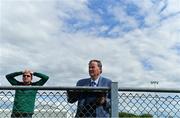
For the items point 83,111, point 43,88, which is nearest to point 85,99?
point 83,111

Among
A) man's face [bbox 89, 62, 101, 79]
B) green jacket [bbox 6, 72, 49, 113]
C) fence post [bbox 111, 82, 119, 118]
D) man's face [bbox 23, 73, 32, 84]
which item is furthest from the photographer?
man's face [bbox 23, 73, 32, 84]

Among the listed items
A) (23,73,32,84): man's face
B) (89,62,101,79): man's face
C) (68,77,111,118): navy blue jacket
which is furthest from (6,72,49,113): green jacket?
(89,62,101,79): man's face

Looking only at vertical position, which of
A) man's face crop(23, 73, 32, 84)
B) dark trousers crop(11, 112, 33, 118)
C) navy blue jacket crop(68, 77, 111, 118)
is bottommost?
dark trousers crop(11, 112, 33, 118)

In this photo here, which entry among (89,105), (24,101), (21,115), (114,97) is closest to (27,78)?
(24,101)

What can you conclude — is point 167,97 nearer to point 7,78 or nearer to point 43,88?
point 43,88

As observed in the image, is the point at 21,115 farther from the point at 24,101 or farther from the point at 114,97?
the point at 114,97

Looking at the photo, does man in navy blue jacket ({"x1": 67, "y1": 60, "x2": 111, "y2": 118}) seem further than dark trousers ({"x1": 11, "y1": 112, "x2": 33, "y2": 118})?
No

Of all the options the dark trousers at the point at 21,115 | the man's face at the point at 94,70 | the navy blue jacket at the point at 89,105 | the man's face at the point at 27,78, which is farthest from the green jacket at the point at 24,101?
the man's face at the point at 94,70

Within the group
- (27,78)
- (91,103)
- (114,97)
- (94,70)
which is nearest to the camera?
(114,97)

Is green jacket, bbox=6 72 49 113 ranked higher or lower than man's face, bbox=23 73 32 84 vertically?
lower

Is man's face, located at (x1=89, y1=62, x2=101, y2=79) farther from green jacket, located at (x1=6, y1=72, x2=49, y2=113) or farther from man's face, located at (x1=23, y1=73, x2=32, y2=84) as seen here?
man's face, located at (x1=23, y1=73, x2=32, y2=84)

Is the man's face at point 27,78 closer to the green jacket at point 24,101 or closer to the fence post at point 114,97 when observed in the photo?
the green jacket at point 24,101

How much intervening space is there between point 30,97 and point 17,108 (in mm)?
385

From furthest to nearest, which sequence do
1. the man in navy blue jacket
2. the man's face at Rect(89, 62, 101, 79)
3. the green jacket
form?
the man's face at Rect(89, 62, 101, 79) → the green jacket → the man in navy blue jacket
